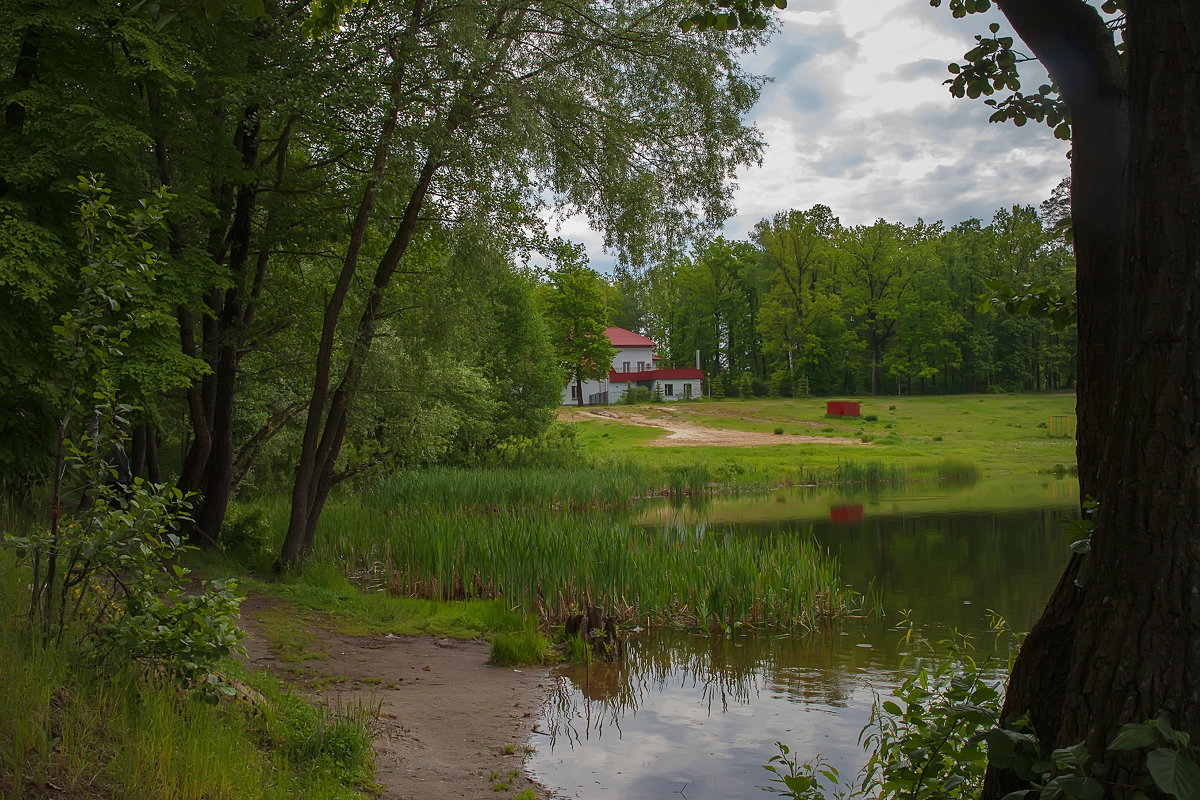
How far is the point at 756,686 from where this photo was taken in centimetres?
824

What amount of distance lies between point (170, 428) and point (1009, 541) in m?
14.9

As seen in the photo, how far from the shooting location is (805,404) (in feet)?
182

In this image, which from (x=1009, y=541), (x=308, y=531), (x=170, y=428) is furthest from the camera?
(x=1009, y=541)

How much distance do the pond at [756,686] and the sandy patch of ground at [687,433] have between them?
78.8ft

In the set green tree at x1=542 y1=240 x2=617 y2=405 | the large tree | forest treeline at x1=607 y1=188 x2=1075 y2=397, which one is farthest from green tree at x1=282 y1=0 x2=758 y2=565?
forest treeline at x1=607 y1=188 x2=1075 y2=397

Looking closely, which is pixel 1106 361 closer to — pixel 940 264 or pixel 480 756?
pixel 480 756

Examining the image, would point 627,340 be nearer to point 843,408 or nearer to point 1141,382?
point 843,408

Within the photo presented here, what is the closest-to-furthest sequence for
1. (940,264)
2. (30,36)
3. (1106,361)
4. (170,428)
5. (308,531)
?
(1106,361) < (30,36) < (308,531) < (170,428) < (940,264)

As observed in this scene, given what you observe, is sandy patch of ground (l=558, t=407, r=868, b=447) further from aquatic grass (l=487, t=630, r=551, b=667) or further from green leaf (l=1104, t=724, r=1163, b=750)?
green leaf (l=1104, t=724, r=1163, b=750)

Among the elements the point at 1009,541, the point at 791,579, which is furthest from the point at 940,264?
the point at 791,579

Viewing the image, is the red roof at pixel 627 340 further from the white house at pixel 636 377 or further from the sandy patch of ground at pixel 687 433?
the sandy patch of ground at pixel 687 433

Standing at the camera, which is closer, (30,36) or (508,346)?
(30,36)

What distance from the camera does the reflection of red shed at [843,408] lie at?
48959 mm

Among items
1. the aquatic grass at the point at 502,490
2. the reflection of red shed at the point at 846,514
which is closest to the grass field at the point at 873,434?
the reflection of red shed at the point at 846,514
